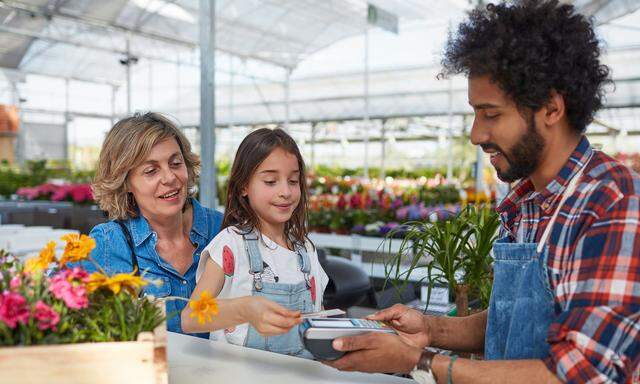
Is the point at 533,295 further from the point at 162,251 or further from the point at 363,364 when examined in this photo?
the point at 162,251

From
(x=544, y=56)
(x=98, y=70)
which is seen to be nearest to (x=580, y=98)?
(x=544, y=56)

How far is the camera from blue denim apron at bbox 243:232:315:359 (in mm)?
1760

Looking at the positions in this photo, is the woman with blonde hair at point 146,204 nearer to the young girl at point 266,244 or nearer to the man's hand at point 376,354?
the young girl at point 266,244

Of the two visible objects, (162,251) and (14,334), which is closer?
(14,334)

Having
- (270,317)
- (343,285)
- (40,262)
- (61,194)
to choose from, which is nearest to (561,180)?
(270,317)

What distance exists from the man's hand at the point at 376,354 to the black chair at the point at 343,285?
8.07ft

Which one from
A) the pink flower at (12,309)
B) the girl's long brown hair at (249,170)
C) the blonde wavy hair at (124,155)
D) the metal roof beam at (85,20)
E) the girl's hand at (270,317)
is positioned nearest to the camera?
the pink flower at (12,309)

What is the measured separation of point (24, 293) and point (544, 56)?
3.50 feet

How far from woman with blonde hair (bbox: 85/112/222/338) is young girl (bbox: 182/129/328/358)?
219 mm

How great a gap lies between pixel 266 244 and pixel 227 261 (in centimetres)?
18

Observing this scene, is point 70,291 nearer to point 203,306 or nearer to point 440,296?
point 203,306

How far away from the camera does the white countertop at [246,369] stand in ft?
4.33

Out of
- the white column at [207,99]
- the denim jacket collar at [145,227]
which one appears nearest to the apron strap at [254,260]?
the denim jacket collar at [145,227]

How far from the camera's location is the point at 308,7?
15273mm
